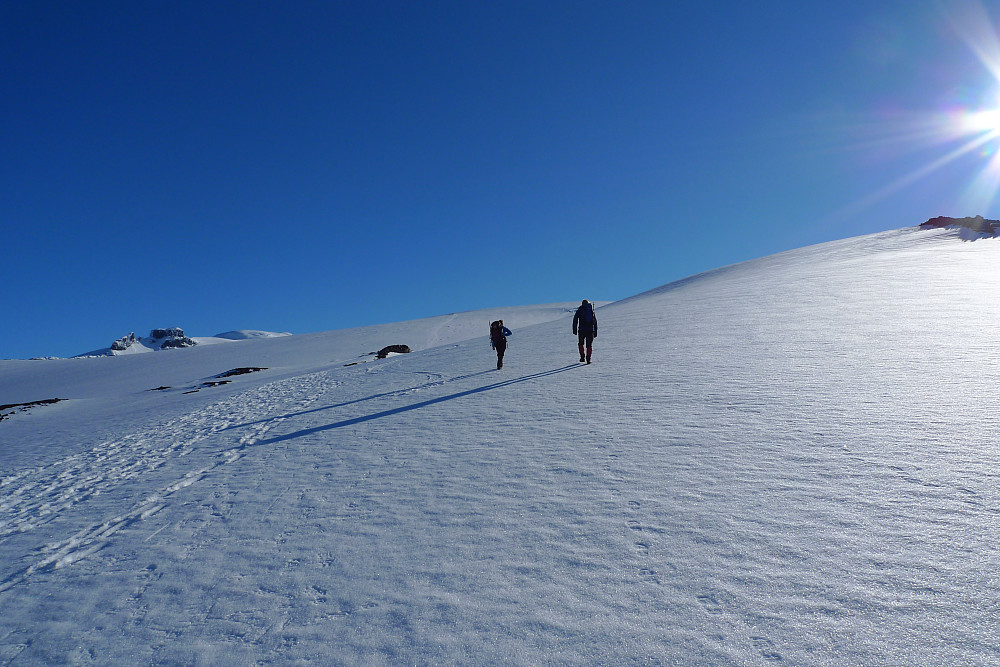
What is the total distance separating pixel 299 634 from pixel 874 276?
28186 mm

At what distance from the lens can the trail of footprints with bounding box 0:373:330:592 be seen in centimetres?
662

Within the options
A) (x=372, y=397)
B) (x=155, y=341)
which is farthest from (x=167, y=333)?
(x=372, y=397)

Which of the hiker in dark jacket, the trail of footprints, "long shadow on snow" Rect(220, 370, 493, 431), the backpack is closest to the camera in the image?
the trail of footprints

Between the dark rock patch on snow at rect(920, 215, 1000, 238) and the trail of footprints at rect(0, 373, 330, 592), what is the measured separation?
4583 cm

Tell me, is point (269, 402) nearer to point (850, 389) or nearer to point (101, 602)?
point (101, 602)

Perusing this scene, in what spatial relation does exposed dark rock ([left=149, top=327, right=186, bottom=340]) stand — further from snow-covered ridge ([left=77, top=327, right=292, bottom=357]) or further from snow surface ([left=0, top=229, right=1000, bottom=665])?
snow surface ([left=0, top=229, right=1000, bottom=665])

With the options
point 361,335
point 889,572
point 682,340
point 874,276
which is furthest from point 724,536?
point 361,335

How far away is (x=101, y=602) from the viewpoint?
5.02 metres

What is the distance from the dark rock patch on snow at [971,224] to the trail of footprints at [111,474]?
45825mm

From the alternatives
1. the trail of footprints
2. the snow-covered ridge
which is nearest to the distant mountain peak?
the snow-covered ridge

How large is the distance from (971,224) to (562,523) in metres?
48.3

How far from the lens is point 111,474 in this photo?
9.86 m

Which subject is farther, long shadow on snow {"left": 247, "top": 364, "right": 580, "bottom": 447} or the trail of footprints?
long shadow on snow {"left": 247, "top": 364, "right": 580, "bottom": 447}

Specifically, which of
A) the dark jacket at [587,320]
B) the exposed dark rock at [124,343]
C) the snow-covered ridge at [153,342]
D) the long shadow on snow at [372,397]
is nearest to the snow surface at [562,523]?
the long shadow on snow at [372,397]
